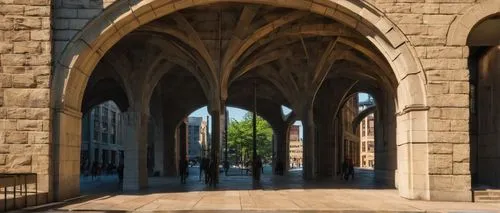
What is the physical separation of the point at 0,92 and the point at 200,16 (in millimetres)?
9585

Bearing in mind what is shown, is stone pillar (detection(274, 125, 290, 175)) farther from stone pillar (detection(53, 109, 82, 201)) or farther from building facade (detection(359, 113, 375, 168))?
building facade (detection(359, 113, 375, 168))

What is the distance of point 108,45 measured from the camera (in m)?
18.7

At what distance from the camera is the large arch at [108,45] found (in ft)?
57.6

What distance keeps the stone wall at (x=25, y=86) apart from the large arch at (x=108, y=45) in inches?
17.3

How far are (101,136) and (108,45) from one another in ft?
150

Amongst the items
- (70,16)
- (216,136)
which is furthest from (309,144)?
(70,16)

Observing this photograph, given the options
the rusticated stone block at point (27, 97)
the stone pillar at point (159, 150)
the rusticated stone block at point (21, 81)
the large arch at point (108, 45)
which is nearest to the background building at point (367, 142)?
the stone pillar at point (159, 150)

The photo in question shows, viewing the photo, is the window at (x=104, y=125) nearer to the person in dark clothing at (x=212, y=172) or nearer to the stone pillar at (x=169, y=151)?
the stone pillar at (x=169, y=151)

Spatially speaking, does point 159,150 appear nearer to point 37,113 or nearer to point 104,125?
point 104,125

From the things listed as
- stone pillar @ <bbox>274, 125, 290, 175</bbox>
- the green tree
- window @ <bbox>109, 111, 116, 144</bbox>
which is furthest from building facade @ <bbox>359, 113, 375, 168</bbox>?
stone pillar @ <bbox>274, 125, 290, 175</bbox>

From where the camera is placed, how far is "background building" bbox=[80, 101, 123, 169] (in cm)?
5681

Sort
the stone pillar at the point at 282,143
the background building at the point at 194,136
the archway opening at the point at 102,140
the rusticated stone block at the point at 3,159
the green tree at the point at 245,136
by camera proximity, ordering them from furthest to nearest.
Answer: the background building at the point at 194,136 < the green tree at the point at 245,136 < the stone pillar at the point at 282,143 < the archway opening at the point at 102,140 < the rusticated stone block at the point at 3,159

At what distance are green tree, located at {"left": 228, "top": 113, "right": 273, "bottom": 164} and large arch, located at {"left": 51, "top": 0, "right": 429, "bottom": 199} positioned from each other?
64.5m

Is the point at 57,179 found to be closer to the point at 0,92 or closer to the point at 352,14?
the point at 0,92
